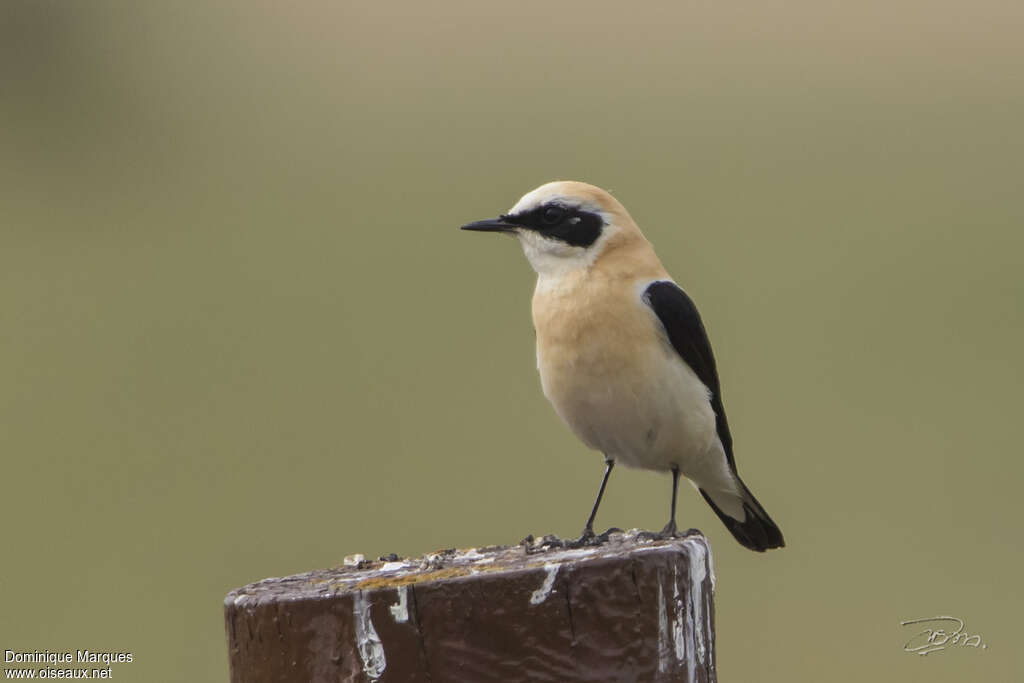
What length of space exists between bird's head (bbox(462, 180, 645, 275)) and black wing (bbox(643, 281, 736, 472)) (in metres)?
0.33

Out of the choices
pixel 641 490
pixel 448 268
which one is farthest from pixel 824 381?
pixel 448 268

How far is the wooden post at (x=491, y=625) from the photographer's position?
356 centimetres

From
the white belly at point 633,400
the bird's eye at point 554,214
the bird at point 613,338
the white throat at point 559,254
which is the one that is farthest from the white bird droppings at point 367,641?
the bird's eye at point 554,214

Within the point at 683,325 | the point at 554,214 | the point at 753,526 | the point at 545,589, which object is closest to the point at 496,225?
the point at 554,214

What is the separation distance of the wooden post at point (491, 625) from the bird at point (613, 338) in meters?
2.29

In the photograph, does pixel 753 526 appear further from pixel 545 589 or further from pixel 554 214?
pixel 545 589

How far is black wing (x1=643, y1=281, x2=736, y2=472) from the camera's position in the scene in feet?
20.8

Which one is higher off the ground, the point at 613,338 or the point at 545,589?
the point at 613,338

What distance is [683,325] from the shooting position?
637 centimetres

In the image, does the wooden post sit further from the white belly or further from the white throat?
the white throat

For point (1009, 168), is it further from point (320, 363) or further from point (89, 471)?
point (89, 471)

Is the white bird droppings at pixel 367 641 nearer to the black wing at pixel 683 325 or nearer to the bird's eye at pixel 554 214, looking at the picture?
the black wing at pixel 683 325

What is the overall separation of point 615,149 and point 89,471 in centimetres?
1073

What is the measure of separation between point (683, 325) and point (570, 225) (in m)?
0.72
